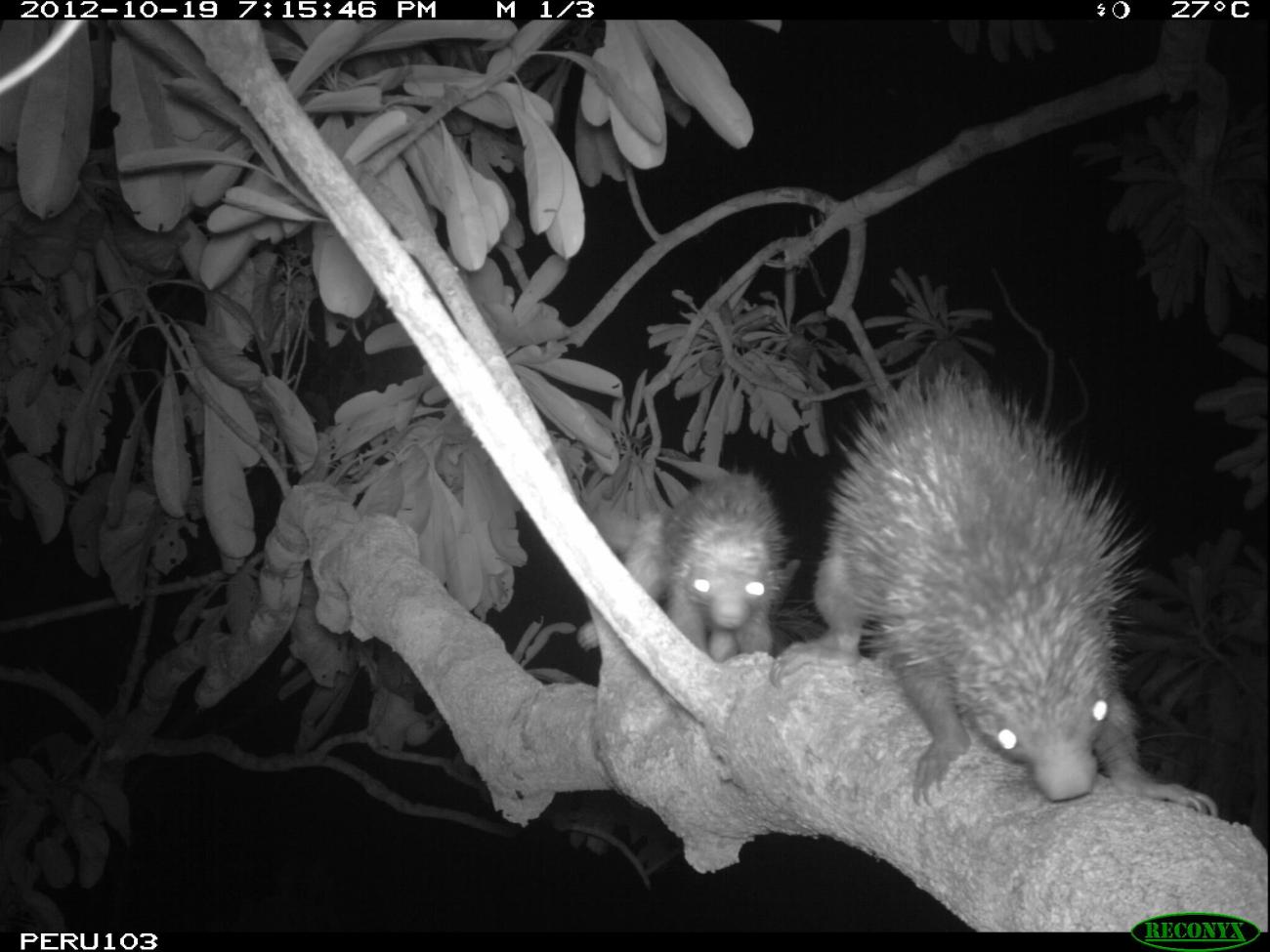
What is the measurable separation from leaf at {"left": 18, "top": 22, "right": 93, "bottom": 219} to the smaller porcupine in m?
1.25

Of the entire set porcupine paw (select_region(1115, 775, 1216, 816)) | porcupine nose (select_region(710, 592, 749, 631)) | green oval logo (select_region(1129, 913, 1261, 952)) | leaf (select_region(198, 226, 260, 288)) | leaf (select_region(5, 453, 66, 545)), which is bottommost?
green oval logo (select_region(1129, 913, 1261, 952))

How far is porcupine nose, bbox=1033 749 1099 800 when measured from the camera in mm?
992

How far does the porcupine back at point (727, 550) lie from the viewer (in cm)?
205

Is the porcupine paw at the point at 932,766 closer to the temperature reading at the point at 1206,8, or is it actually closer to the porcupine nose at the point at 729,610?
the porcupine nose at the point at 729,610

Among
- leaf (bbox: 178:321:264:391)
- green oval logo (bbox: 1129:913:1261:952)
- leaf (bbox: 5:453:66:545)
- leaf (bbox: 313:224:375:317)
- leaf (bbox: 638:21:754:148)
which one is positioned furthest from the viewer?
leaf (bbox: 5:453:66:545)

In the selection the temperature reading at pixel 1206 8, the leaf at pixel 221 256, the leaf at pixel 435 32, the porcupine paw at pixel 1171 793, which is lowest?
the porcupine paw at pixel 1171 793

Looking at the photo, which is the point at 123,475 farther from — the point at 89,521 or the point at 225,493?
the point at 225,493

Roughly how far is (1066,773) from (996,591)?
0.77ft

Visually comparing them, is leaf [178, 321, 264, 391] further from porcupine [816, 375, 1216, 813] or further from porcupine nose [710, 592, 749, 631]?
porcupine [816, 375, 1216, 813]

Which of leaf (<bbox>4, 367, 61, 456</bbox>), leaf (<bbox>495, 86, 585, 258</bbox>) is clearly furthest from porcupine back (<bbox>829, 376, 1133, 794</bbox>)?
leaf (<bbox>4, 367, 61, 456</bbox>)

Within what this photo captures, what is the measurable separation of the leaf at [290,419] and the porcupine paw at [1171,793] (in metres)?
1.85

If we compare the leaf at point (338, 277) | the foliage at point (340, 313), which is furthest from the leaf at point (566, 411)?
the leaf at point (338, 277)

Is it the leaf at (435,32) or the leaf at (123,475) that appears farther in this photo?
the leaf at (123,475)

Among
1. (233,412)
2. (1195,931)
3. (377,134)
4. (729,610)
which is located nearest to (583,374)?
(729,610)
